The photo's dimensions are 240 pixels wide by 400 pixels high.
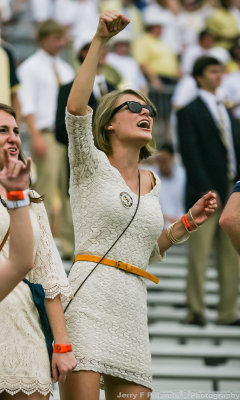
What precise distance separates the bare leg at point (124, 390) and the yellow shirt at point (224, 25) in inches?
408

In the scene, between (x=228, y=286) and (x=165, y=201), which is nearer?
(x=228, y=286)

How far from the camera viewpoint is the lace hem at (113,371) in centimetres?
423

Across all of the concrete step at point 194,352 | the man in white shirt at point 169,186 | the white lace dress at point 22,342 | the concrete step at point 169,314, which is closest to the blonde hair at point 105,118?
the white lace dress at point 22,342

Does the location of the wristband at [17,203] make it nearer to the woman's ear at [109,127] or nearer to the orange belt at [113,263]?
the orange belt at [113,263]

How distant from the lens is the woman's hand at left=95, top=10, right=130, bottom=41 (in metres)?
4.27

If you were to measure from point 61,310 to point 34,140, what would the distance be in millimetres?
4930

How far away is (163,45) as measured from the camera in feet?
43.3

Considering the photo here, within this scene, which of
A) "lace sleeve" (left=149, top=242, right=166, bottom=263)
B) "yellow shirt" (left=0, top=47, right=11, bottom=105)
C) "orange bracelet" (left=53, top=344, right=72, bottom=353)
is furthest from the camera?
"yellow shirt" (left=0, top=47, right=11, bottom=105)

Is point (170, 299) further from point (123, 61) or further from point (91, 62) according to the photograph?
point (91, 62)

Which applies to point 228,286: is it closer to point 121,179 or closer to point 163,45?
point 121,179

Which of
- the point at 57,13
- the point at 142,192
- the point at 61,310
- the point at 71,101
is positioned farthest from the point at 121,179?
the point at 57,13

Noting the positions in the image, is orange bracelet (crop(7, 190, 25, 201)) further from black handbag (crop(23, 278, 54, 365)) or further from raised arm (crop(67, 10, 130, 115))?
raised arm (crop(67, 10, 130, 115))

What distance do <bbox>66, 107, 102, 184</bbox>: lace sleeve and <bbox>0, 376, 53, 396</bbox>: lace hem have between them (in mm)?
1076

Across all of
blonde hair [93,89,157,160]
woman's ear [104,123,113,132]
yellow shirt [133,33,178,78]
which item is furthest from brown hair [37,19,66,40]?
woman's ear [104,123,113,132]
